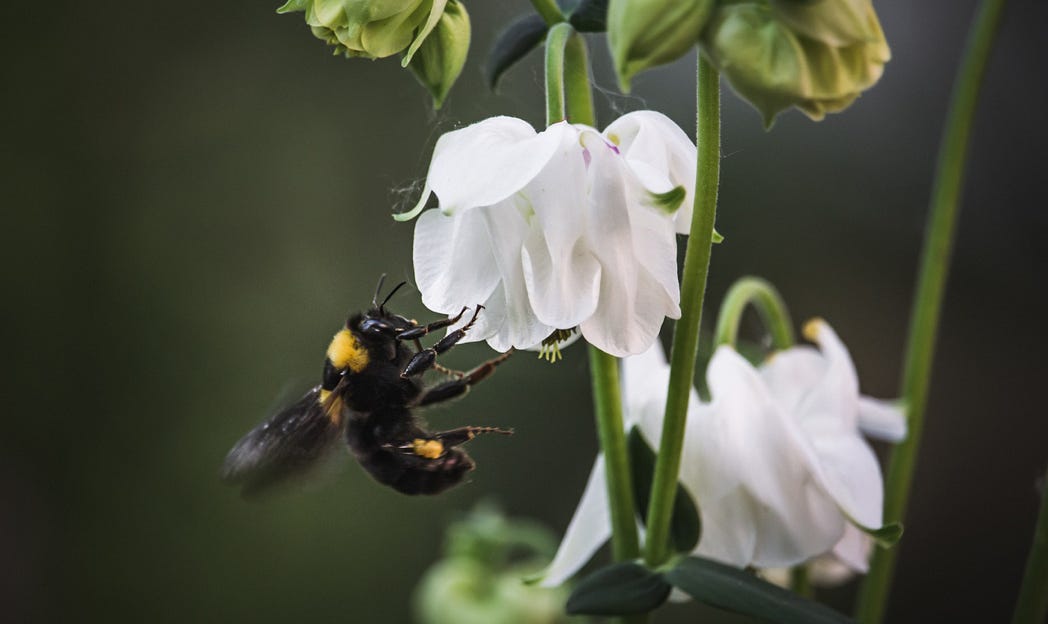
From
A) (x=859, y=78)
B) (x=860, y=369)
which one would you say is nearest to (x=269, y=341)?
(x=860, y=369)

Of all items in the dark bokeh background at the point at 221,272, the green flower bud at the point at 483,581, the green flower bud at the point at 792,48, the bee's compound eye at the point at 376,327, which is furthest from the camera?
the dark bokeh background at the point at 221,272

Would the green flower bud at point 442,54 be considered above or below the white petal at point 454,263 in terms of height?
above

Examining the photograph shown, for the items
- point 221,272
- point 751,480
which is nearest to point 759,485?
point 751,480

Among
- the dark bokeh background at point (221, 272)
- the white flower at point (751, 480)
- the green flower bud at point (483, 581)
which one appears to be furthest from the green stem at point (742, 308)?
the dark bokeh background at point (221, 272)

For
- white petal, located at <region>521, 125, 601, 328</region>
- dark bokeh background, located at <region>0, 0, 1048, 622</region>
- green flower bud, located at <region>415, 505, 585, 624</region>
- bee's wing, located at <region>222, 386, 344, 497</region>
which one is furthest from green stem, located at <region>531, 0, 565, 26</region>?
dark bokeh background, located at <region>0, 0, 1048, 622</region>

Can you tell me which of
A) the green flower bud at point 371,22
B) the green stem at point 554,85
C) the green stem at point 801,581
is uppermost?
the green flower bud at point 371,22

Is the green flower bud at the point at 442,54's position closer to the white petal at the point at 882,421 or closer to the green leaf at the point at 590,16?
the green leaf at the point at 590,16

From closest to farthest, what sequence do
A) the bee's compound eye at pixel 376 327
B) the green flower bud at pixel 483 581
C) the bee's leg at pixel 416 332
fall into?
1. the bee's leg at pixel 416 332
2. the bee's compound eye at pixel 376 327
3. the green flower bud at pixel 483 581
